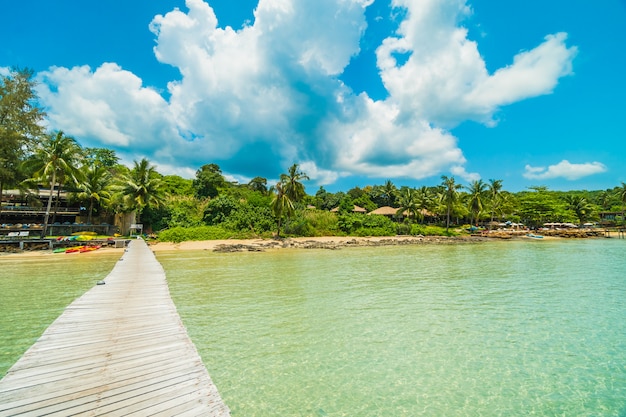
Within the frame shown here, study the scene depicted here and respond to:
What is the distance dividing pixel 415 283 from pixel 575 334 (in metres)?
7.24

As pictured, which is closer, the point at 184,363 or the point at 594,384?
the point at 184,363

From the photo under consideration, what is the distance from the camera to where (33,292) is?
12227mm

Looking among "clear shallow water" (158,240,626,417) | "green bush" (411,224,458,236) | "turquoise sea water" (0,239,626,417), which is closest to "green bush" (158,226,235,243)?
"turquoise sea water" (0,239,626,417)

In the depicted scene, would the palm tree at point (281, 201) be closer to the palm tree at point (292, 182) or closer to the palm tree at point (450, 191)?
the palm tree at point (292, 182)

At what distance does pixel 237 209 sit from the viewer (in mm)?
42219

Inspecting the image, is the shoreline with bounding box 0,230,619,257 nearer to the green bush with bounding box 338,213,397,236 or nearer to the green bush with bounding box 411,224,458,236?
the green bush with bounding box 338,213,397,236

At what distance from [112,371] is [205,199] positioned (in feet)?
150

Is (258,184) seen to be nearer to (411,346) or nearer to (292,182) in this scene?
(292,182)

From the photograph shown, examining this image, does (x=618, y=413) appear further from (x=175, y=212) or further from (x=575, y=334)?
(x=175, y=212)

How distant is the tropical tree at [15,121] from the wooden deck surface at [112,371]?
2704 centimetres

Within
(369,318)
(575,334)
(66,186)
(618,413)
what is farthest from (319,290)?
(66,186)

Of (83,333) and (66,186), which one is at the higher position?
(66,186)

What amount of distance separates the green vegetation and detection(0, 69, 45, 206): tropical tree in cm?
6

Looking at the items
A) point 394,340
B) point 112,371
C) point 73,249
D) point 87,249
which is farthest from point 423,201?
point 112,371
